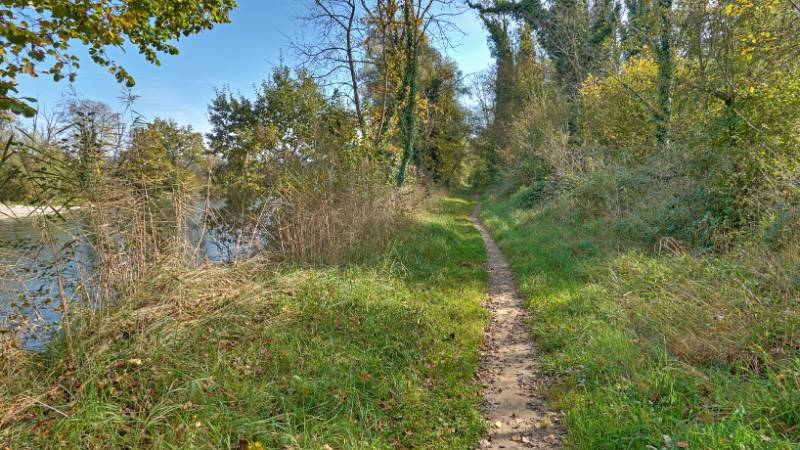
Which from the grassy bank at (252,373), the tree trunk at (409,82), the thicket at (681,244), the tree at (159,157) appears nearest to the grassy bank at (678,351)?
the thicket at (681,244)

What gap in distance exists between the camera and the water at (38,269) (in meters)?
3.80

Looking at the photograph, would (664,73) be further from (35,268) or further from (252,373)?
(35,268)

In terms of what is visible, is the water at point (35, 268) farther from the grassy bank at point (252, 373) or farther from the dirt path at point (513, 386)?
the dirt path at point (513, 386)

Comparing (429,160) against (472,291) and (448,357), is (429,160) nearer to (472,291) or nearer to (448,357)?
(472,291)

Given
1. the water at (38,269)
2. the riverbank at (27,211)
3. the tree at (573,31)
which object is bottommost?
the water at (38,269)

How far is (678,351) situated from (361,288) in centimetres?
408

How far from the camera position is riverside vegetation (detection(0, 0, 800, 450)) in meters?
3.23

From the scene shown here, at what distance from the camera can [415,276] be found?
25.6 feet

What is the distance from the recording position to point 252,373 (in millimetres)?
3982

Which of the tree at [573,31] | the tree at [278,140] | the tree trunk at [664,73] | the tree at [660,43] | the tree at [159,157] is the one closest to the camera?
the tree at [159,157]

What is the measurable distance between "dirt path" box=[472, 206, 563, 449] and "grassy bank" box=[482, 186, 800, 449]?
0.18m

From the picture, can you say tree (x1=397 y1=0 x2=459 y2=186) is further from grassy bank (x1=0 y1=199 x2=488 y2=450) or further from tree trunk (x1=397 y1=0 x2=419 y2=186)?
grassy bank (x1=0 y1=199 x2=488 y2=450)

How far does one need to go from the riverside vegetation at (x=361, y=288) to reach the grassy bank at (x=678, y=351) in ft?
0.08

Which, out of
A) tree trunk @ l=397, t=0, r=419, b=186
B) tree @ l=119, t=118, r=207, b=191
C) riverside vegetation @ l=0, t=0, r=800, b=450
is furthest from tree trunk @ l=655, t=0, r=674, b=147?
tree @ l=119, t=118, r=207, b=191
